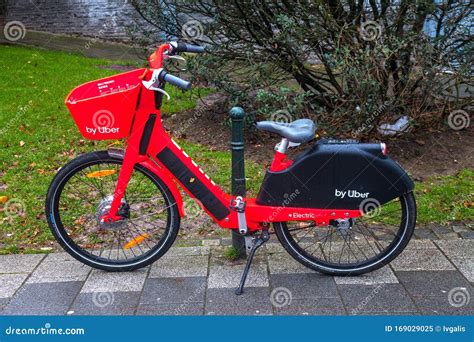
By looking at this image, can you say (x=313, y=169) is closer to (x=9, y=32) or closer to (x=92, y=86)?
(x=92, y=86)

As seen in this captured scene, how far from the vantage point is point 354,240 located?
4188 millimetres

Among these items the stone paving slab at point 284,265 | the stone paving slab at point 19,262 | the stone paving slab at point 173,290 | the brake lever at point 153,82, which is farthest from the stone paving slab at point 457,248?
the stone paving slab at point 19,262

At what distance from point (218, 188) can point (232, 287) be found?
657 millimetres

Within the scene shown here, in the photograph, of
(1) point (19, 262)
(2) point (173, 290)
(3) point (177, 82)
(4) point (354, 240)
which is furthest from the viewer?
(4) point (354, 240)

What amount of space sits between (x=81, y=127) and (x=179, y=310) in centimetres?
128

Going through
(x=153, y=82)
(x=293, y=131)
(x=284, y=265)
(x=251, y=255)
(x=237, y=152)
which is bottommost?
(x=284, y=265)

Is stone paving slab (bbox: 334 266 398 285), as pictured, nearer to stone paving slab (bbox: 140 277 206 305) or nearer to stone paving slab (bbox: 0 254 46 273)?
stone paving slab (bbox: 140 277 206 305)

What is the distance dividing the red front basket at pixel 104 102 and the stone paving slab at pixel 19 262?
1.19 meters

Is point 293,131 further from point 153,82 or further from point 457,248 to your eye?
point 457,248

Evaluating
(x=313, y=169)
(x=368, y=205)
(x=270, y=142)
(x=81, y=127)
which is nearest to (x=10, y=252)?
(x=81, y=127)

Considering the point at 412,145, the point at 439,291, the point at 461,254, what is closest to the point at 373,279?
the point at 439,291

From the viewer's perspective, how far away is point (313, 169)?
356 cm

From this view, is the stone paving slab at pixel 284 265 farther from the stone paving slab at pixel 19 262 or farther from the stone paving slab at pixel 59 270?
the stone paving slab at pixel 19 262

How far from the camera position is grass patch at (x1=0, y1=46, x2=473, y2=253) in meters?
4.66
